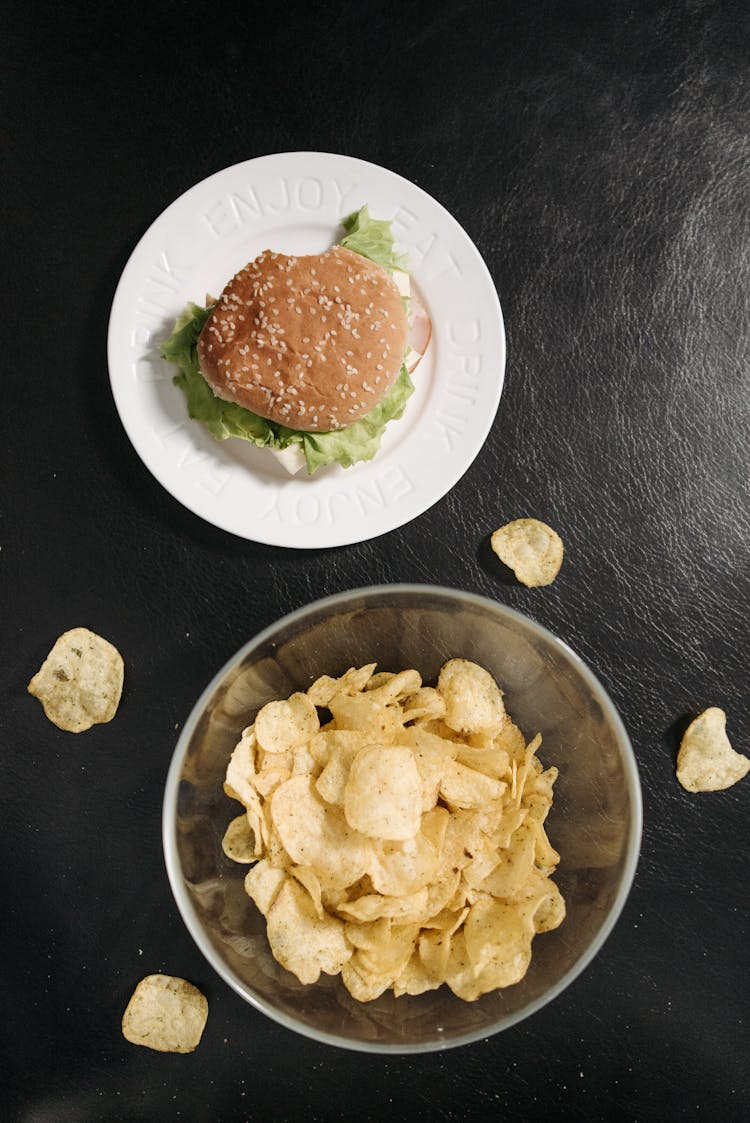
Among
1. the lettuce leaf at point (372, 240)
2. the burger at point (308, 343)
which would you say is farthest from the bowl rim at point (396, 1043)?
the lettuce leaf at point (372, 240)

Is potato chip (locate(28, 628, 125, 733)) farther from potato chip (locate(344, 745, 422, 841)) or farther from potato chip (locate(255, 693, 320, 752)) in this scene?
potato chip (locate(344, 745, 422, 841))

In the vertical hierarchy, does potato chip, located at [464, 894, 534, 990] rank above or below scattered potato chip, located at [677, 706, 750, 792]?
below

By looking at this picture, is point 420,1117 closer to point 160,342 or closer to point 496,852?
point 496,852

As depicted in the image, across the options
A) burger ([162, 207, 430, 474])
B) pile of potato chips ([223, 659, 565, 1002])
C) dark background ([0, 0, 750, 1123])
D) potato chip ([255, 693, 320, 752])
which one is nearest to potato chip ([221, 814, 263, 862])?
pile of potato chips ([223, 659, 565, 1002])

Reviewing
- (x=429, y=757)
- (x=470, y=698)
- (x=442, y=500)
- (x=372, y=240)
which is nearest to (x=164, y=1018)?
(x=429, y=757)

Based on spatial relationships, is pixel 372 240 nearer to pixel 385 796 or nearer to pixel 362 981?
pixel 385 796

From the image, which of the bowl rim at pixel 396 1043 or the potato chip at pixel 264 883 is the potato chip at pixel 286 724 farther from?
the potato chip at pixel 264 883
